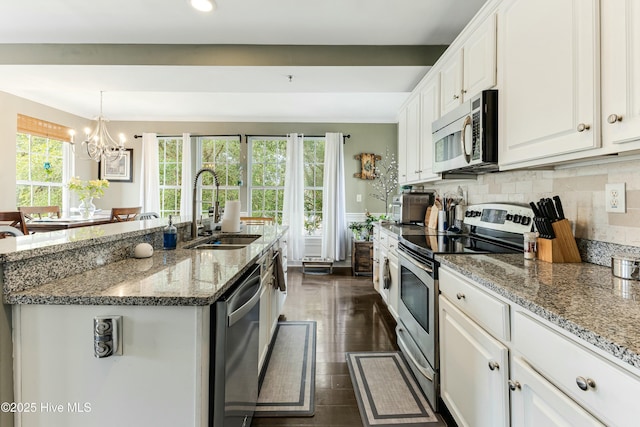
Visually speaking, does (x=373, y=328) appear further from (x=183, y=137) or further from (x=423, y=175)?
(x=183, y=137)

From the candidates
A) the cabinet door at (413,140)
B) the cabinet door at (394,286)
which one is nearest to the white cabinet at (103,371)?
the cabinet door at (394,286)

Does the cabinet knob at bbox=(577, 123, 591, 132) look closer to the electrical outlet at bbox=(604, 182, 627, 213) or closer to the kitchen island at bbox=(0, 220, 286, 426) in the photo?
the electrical outlet at bbox=(604, 182, 627, 213)

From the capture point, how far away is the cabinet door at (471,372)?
112cm

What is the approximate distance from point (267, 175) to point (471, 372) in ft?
14.9

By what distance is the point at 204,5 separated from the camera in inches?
86.1

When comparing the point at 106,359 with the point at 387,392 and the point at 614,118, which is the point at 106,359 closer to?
the point at 387,392

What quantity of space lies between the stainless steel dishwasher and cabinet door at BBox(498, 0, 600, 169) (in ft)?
4.64

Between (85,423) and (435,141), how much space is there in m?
2.55

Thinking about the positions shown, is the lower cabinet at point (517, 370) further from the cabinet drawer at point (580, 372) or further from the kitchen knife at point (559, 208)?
the kitchen knife at point (559, 208)

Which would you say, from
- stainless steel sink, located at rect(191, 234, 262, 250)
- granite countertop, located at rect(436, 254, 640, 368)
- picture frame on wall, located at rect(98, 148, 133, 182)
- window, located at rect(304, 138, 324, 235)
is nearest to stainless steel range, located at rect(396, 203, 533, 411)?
granite countertop, located at rect(436, 254, 640, 368)

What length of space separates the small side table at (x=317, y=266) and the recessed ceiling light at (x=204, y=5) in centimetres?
361

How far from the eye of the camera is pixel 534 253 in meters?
1.52

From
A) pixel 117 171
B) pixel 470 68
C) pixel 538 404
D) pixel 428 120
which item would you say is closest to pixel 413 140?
pixel 428 120

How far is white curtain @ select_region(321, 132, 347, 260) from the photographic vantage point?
5148mm
